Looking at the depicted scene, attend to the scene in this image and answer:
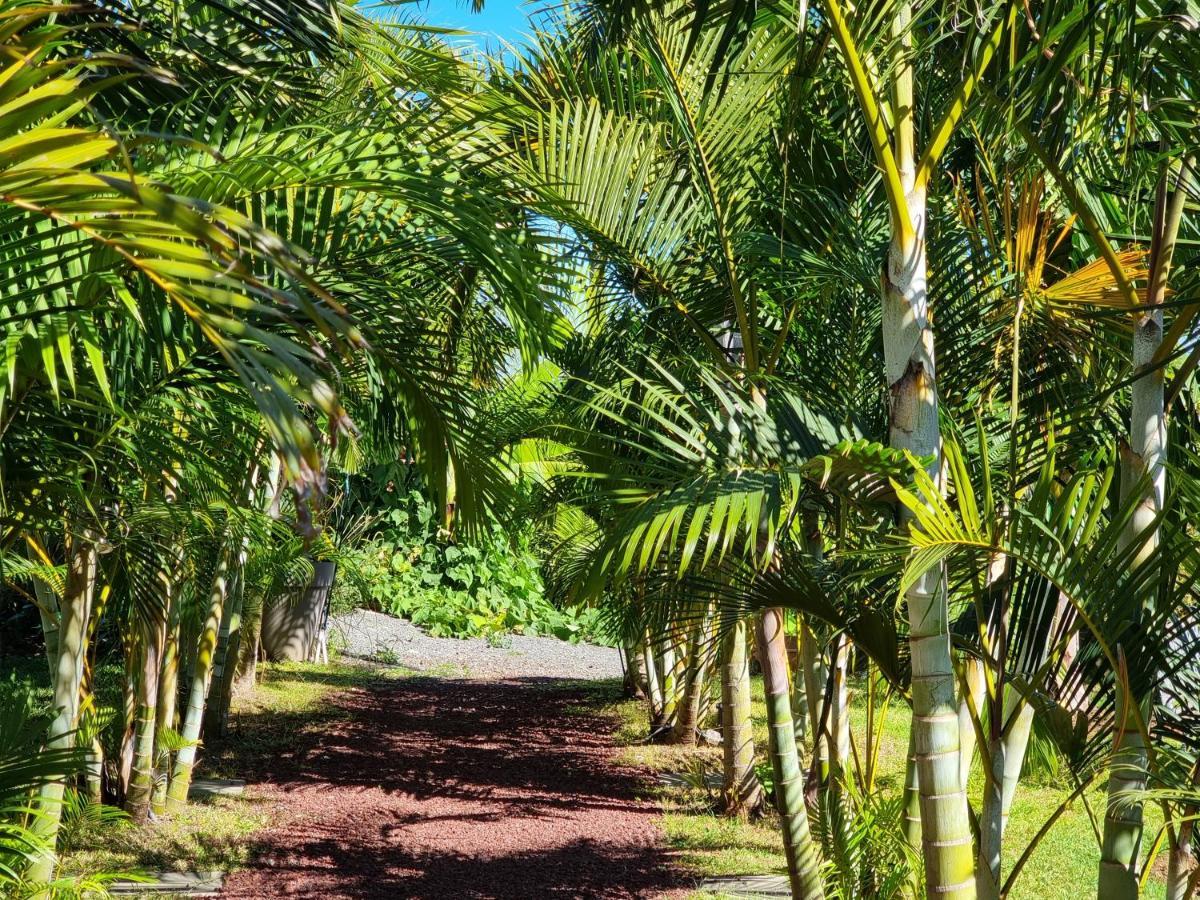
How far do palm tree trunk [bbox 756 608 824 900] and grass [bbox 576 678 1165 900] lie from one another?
915mm

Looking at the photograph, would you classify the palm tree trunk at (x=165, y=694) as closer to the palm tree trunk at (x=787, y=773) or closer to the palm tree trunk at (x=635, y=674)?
the palm tree trunk at (x=787, y=773)

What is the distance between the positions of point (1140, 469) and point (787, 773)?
163cm

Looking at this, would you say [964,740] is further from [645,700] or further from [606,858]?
[645,700]

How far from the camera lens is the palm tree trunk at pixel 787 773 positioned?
11.5 feet

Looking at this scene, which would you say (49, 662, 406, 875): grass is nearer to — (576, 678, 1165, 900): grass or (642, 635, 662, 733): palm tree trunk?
(576, 678, 1165, 900): grass

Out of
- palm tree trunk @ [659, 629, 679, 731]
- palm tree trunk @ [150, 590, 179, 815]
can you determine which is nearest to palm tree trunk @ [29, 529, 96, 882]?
palm tree trunk @ [150, 590, 179, 815]

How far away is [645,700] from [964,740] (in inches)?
261

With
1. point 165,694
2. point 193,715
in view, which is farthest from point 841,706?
point 165,694

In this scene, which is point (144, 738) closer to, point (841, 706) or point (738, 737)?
point (738, 737)

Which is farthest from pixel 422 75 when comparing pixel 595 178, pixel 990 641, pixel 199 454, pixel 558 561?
pixel 558 561

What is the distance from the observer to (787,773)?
3.54m

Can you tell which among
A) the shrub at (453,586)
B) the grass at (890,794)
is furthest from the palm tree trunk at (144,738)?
the shrub at (453,586)

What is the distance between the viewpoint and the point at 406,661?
41.2ft

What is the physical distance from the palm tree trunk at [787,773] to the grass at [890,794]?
915 millimetres
